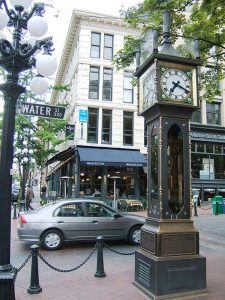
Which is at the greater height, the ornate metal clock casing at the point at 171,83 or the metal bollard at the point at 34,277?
the ornate metal clock casing at the point at 171,83

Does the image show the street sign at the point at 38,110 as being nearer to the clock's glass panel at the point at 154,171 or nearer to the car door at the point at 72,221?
the clock's glass panel at the point at 154,171

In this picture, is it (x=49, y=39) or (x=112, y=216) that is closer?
(x=49, y=39)

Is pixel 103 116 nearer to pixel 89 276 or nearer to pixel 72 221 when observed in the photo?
pixel 72 221

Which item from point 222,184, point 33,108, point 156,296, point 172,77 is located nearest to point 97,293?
point 156,296

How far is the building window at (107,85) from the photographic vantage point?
89.9 ft

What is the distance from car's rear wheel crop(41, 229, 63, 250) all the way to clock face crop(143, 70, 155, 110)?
5352mm

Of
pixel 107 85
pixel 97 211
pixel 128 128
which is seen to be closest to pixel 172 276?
pixel 97 211

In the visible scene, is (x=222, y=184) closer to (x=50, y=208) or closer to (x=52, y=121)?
(x=52, y=121)

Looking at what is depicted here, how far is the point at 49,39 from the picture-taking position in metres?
5.97

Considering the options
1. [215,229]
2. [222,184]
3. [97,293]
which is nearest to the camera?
[97,293]

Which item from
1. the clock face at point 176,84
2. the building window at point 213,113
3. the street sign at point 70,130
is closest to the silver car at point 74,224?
the clock face at point 176,84

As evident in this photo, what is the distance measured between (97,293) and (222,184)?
25.4 m

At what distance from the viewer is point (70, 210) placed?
1094 cm

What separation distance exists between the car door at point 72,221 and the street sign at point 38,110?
520 centimetres
